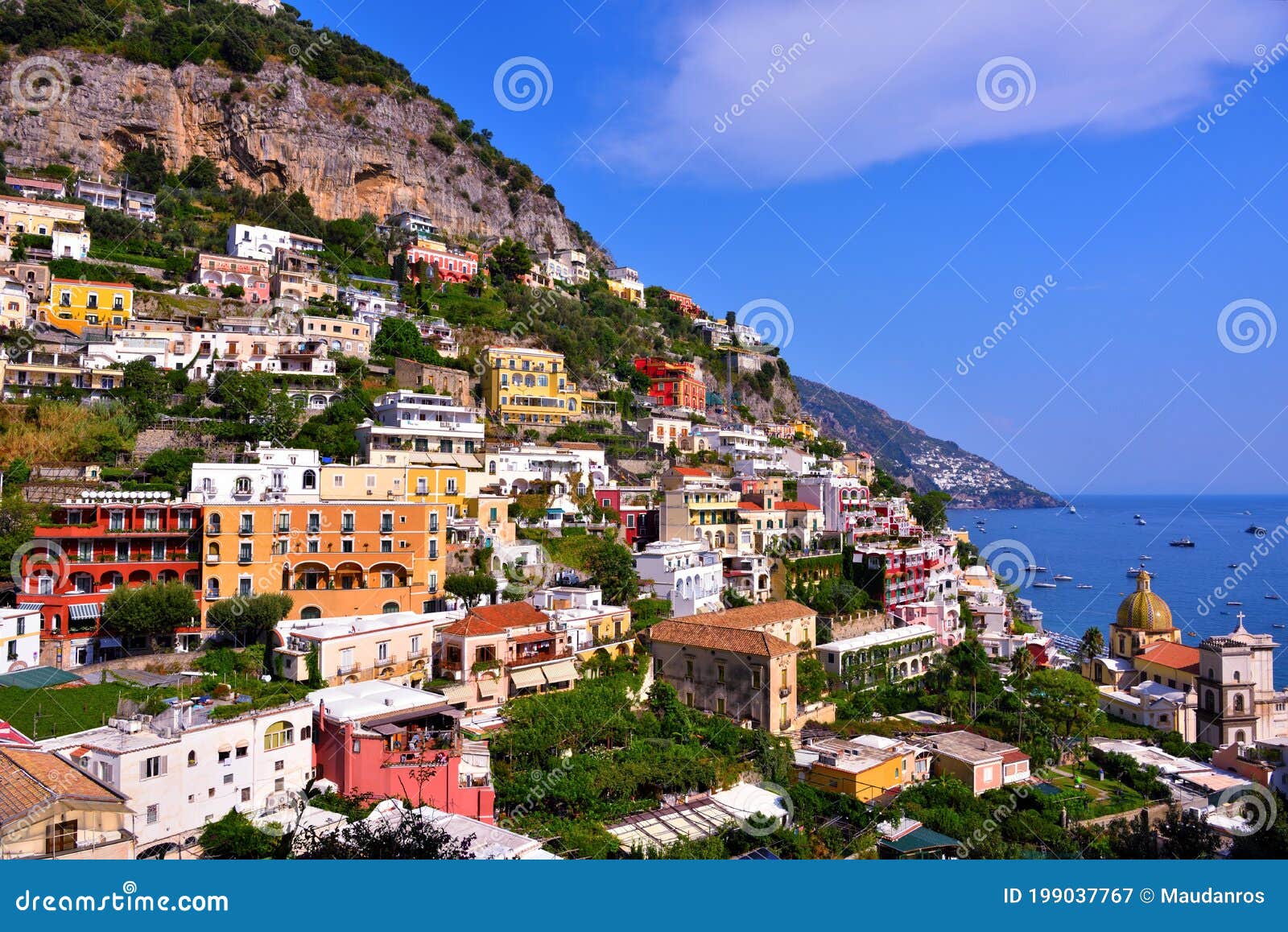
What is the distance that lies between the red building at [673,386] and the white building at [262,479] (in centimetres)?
2306

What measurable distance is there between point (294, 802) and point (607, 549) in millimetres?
11076

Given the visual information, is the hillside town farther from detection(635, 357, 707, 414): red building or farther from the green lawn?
detection(635, 357, 707, 414): red building

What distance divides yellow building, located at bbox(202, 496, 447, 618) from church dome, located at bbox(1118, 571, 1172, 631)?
917 inches

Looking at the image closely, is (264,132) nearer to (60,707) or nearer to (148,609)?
(148,609)

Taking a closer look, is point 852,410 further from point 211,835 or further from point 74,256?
point 211,835

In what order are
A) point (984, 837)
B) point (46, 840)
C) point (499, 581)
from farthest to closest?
point (499, 581) < point (984, 837) < point (46, 840)

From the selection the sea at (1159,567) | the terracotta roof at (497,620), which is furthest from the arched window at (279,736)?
the sea at (1159,567)

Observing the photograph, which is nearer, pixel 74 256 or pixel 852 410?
pixel 74 256

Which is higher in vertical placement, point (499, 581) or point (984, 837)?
point (499, 581)

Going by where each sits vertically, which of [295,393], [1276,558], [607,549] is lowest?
[1276,558]

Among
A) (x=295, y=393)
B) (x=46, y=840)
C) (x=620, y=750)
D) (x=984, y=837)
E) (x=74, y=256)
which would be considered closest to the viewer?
(x=46, y=840)

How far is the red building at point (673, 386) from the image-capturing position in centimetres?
4384

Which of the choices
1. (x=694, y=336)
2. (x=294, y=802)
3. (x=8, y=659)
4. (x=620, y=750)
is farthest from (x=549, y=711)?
(x=694, y=336)

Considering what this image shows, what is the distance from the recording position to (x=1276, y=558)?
3004 inches
